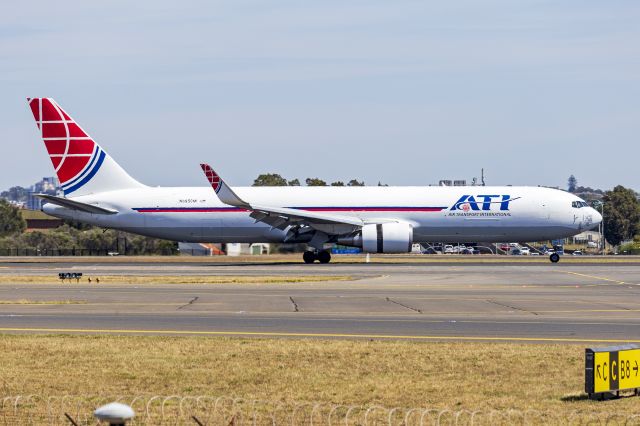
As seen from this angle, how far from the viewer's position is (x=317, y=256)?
60750 mm

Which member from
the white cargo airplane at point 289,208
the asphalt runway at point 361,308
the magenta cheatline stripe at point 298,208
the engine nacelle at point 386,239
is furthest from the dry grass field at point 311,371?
the magenta cheatline stripe at point 298,208

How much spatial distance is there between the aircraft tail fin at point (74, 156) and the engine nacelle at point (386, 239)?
1581cm

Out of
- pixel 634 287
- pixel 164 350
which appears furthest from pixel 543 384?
pixel 634 287

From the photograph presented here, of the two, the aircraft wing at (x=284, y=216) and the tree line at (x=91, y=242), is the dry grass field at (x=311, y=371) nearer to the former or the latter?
the aircraft wing at (x=284, y=216)

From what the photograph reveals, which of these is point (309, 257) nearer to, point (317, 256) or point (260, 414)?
point (317, 256)

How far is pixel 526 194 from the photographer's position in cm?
6166

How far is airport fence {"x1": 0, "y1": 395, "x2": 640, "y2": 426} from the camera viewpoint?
13992 mm

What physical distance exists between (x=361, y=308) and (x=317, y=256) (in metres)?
30.5

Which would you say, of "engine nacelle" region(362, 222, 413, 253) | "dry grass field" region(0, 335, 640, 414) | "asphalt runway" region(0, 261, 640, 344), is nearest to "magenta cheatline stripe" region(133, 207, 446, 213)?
"engine nacelle" region(362, 222, 413, 253)

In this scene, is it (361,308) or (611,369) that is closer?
(611,369)

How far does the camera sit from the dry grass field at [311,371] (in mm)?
16078

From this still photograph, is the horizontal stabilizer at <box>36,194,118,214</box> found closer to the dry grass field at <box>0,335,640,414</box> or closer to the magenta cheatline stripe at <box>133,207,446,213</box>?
the magenta cheatline stripe at <box>133,207,446,213</box>

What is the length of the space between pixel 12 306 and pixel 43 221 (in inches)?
4420

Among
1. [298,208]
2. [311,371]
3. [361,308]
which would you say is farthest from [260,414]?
[298,208]
